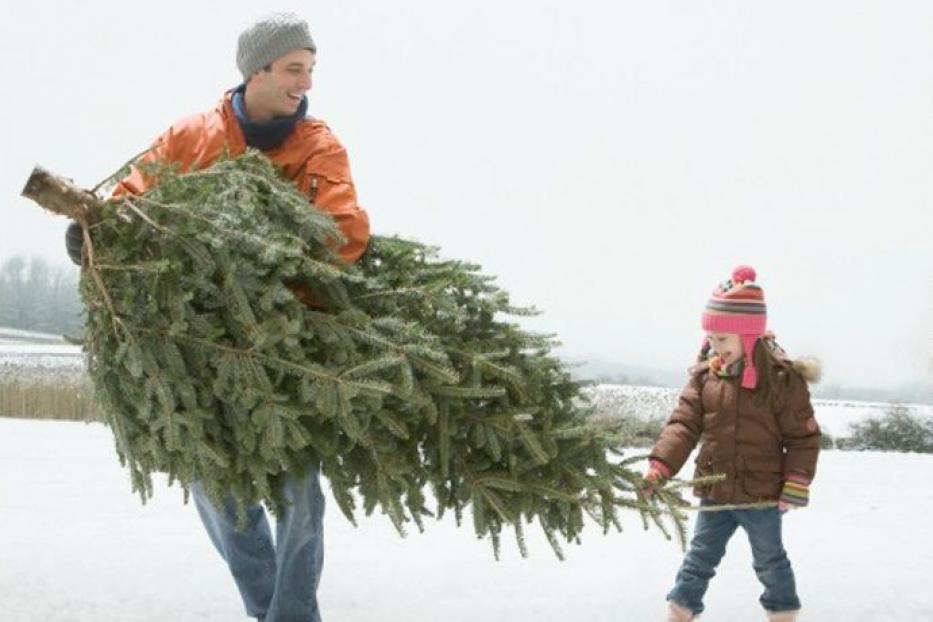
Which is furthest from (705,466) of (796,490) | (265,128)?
(265,128)

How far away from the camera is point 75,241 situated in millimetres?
3631

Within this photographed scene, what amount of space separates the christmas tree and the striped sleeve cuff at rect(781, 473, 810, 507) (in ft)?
3.54

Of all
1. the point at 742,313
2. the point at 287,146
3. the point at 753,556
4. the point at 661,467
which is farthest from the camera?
the point at 753,556

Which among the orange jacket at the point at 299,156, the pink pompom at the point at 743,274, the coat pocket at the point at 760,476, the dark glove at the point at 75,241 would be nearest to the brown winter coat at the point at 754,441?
the coat pocket at the point at 760,476

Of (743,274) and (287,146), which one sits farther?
(743,274)

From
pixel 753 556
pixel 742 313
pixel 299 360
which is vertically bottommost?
pixel 753 556

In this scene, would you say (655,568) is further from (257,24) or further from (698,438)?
(257,24)

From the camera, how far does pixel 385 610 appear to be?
5.53 meters

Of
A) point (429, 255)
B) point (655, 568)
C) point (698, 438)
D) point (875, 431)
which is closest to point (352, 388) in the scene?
point (429, 255)

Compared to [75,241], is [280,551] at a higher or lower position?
lower

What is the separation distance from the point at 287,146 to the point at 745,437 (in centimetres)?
204

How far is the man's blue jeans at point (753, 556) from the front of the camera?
488cm

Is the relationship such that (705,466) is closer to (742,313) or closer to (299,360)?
(742,313)

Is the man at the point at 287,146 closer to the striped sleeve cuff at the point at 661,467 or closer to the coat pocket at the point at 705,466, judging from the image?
the striped sleeve cuff at the point at 661,467
